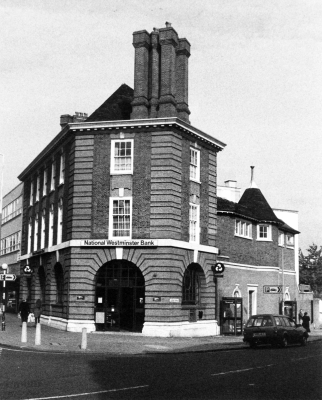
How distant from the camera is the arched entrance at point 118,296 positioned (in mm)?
32188

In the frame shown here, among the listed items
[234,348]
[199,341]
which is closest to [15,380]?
[234,348]

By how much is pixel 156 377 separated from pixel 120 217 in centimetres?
1768

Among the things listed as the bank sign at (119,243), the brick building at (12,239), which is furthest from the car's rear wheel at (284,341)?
the brick building at (12,239)

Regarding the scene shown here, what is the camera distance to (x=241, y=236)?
135 ft

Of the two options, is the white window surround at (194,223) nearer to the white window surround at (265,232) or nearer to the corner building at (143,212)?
the corner building at (143,212)

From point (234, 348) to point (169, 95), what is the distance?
1398cm

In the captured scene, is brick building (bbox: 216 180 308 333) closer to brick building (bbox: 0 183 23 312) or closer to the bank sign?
the bank sign

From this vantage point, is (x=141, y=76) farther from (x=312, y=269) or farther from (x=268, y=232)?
(x=312, y=269)

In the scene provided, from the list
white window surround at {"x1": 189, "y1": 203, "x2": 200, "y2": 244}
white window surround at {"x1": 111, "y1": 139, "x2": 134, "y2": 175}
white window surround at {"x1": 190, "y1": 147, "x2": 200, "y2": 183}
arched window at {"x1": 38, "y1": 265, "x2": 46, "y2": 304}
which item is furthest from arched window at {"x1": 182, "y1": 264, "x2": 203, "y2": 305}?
arched window at {"x1": 38, "y1": 265, "x2": 46, "y2": 304}

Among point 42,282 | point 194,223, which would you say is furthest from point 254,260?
point 42,282

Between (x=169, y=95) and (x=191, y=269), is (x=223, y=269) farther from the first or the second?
(x=169, y=95)

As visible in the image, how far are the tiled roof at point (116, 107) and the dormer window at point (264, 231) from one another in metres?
14.0

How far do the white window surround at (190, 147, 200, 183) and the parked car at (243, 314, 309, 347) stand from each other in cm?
948

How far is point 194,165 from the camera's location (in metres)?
34.5
